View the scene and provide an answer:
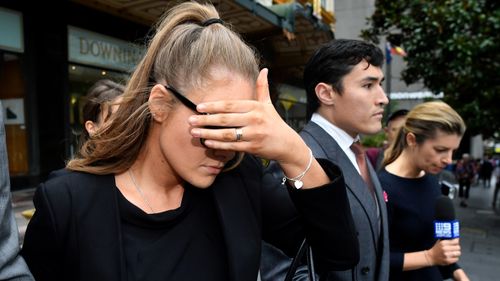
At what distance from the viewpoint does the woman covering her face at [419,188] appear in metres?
2.31

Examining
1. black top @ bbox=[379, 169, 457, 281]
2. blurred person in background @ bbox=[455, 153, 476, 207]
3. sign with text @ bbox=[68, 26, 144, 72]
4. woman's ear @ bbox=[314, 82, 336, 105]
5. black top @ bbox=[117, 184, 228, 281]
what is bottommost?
blurred person in background @ bbox=[455, 153, 476, 207]

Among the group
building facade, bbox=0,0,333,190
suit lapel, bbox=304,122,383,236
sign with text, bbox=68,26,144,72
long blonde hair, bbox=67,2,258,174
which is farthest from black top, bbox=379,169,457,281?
sign with text, bbox=68,26,144,72

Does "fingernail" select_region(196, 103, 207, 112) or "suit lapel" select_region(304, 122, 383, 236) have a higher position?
"fingernail" select_region(196, 103, 207, 112)

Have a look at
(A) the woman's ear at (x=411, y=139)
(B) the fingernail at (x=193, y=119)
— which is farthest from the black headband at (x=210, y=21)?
(A) the woman's ear at (x=411, y=139)

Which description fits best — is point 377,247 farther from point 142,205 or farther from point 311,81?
point 142,205

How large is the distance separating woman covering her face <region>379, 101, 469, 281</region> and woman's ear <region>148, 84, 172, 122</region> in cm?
167

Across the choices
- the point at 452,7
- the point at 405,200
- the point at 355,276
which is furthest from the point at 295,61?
the point at 355,276

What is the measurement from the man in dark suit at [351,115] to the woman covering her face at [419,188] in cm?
47

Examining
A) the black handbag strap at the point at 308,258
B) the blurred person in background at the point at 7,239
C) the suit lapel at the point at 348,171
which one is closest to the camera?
the blurred person in background at the point at 7,239

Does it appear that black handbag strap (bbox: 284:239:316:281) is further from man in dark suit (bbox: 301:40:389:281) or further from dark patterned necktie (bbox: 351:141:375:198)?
dark patterned necktie (bbox: 351:141:375:198)

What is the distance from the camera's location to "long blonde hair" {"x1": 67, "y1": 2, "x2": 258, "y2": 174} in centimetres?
121

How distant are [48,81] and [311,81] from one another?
6.92m

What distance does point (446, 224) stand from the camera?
2.22 meters

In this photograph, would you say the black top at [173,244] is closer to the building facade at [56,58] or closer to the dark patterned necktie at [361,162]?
the dark patterned necktie at [361,162]
